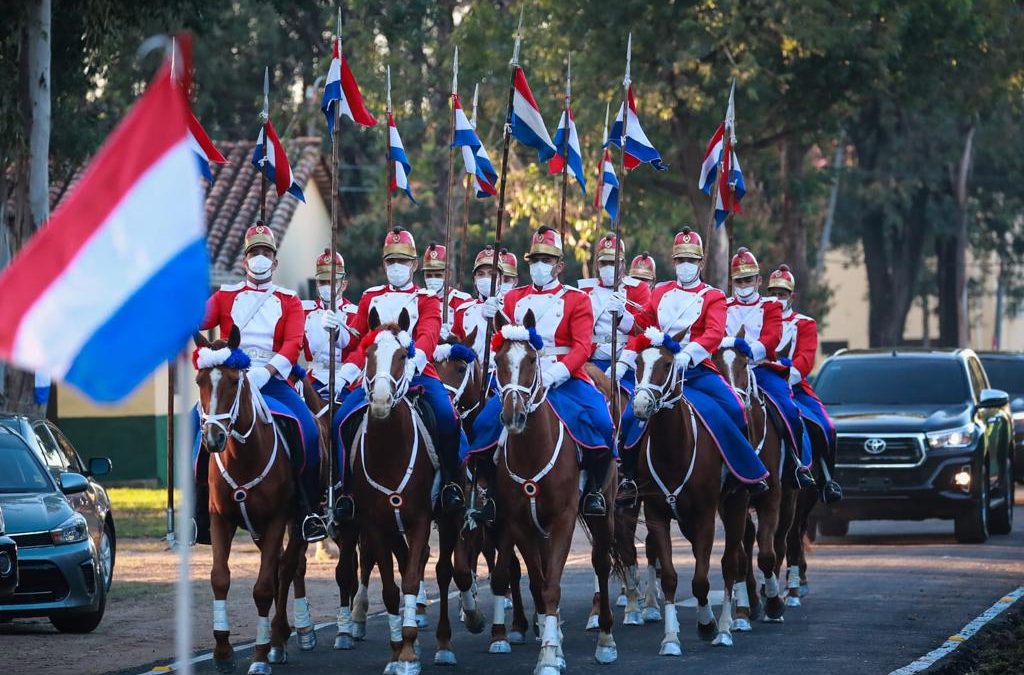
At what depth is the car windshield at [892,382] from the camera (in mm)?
22656

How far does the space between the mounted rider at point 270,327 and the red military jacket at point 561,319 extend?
1.55m

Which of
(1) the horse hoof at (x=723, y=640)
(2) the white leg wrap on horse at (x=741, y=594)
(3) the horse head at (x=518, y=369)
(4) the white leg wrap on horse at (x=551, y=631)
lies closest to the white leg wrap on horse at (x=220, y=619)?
(4) the white leg wrap on horse at (x=551, y=631)

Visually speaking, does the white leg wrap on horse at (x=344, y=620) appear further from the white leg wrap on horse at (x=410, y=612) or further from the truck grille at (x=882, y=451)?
the truck grille at (x=882, y=451)

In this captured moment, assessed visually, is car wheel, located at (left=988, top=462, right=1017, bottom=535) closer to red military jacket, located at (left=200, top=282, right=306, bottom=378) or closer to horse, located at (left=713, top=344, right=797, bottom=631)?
horse, located at (left=713, top=344, right=797, bottom=631)

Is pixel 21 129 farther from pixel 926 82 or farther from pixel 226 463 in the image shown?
pixel 926 82

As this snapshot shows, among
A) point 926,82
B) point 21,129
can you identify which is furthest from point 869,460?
point 926,82

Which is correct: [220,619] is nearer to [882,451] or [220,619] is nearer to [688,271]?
[688,271]

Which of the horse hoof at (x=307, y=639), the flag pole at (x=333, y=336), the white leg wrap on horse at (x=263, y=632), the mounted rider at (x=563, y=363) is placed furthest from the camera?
the horse hoof at (x=307, y=639)

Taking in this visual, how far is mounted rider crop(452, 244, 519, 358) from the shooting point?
52.5 feet

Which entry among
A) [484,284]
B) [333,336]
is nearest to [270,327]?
[333,336]

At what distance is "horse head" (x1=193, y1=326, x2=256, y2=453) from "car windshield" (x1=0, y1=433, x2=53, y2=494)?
2.88 metres

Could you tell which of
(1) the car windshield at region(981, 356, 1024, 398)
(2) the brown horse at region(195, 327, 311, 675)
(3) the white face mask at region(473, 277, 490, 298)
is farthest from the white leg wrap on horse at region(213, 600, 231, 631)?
(1) the car windshield at region(981, 356, 1024, 398)

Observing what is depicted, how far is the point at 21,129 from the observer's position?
71.8ft

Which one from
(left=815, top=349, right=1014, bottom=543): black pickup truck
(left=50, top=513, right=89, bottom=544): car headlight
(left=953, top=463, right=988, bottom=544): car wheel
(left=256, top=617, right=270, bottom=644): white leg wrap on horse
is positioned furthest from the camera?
(left=953, top=463, right=988, bottom=544): car wheel
